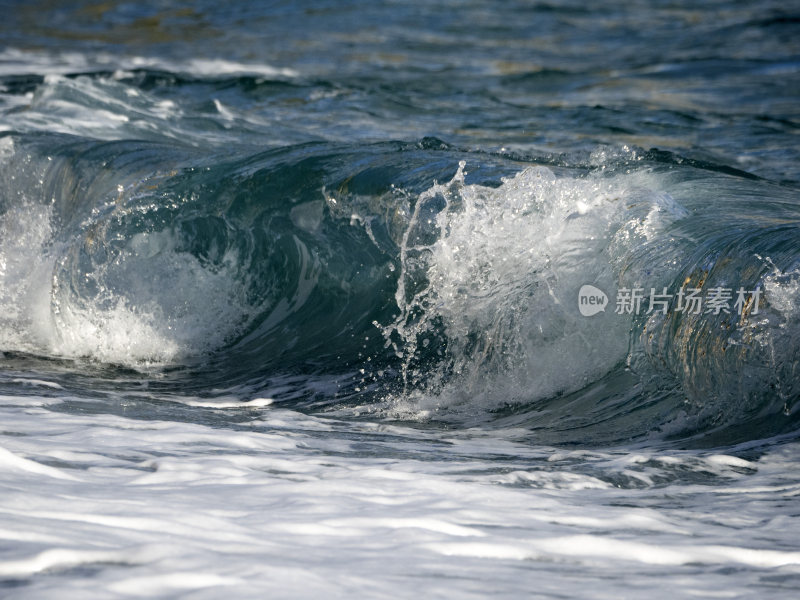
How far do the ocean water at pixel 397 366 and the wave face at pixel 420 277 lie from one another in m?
0.02

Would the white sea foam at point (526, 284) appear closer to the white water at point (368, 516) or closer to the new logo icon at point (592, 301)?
the new logo icon at point (592, 301)

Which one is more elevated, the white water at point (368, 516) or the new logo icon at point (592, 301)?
the new logo icon at point (592, 301)

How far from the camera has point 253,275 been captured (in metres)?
5.93

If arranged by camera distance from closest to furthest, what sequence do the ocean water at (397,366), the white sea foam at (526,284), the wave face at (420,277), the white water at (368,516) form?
1. the white water at (368,516)
2. the ocean water at (397,366)
3. the wave face at (420,277)
4. the white sea foam at (526,284)

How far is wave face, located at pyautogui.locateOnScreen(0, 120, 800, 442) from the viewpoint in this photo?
426 cm

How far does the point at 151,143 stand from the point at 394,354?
278 centimetres

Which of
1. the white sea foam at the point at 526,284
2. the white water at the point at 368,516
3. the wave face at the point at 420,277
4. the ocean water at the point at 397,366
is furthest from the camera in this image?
the white sea foam at the point at 526,284

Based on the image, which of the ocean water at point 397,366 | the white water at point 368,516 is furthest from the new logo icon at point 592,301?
the white water at point 368,516

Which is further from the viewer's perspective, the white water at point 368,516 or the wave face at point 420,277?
the wave face at point 420,277

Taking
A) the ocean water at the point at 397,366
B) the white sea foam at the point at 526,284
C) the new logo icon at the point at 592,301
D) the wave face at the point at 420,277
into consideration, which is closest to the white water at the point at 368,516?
the ocean water at the point at 397,366

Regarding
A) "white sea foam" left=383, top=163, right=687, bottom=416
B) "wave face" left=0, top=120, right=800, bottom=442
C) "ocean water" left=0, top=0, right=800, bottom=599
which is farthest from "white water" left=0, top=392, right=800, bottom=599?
"white sea foam" left=383, top=163, right=687, bottom=416

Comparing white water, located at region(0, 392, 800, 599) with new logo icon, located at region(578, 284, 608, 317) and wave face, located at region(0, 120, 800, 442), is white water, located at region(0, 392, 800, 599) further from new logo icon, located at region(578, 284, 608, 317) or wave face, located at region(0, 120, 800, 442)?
new logo icon, located at region(578, 284, 608, 317)

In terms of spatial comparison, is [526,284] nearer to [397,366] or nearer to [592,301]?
[592,301]

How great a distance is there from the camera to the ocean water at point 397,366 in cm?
243
